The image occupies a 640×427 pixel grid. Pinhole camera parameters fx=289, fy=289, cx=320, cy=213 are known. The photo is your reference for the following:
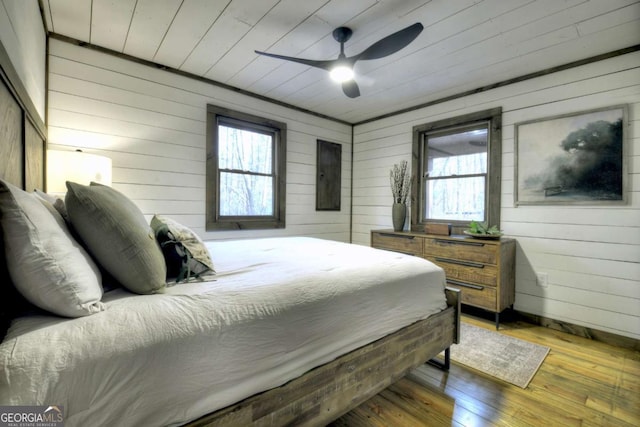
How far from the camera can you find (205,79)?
303 cm

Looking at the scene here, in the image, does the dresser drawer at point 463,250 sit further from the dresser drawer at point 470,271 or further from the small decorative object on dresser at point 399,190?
the small decorative object on dresser at point 399,190

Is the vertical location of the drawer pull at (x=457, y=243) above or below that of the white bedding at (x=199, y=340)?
above

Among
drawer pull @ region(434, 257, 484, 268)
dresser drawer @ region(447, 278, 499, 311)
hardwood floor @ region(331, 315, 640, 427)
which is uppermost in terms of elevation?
drawer pull @ region(434, 257, 484, 268)

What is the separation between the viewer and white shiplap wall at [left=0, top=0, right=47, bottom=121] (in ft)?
4.09

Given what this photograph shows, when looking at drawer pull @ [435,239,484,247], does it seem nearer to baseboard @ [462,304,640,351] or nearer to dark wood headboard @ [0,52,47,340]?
baseboard @ [462,304,640,351]

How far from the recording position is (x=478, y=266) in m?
2.73

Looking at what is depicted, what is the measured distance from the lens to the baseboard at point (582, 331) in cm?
234

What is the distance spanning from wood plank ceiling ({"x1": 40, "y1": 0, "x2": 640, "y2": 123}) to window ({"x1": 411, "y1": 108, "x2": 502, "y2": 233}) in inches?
20.2

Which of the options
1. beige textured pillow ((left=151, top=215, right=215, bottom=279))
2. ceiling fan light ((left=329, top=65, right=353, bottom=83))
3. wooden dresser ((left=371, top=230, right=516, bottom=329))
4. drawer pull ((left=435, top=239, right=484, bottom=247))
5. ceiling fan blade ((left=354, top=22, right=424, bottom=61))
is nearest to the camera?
beige textured pillow ((left=151, top=215, right=215, bottom=279))

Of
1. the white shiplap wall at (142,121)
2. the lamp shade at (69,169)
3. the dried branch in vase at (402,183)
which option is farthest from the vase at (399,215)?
the lamp shade at (69,169)

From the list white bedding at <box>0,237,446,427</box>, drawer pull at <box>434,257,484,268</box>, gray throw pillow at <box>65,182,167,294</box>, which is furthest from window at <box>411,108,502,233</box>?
gray throw pillow at <box>65,182,167,294</box>

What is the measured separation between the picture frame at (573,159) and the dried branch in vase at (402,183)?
1.22 m

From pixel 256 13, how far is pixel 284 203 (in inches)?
83.2

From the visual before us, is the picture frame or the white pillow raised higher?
the picture frame
